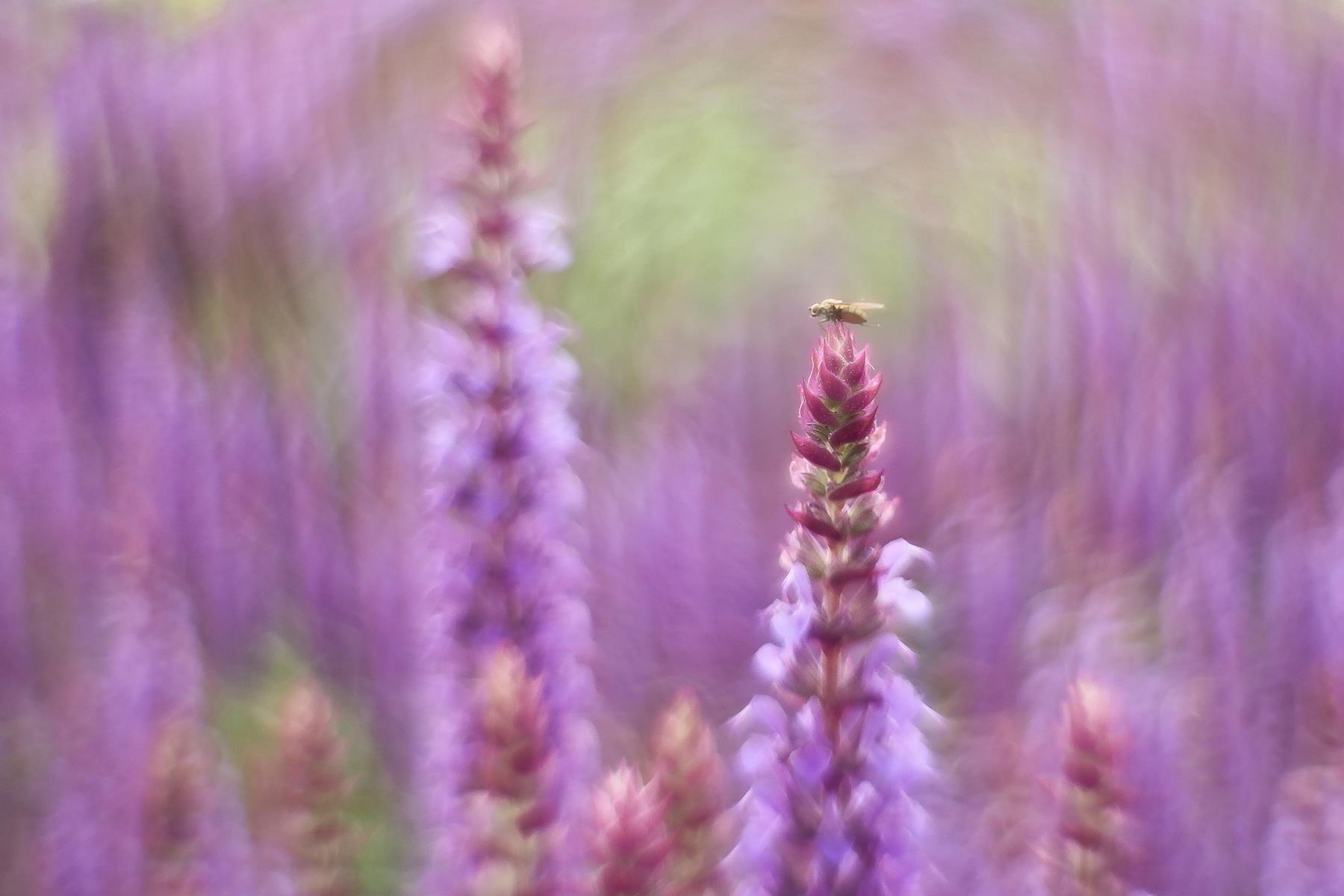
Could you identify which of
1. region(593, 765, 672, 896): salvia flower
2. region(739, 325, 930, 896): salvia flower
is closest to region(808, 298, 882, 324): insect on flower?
region(739, 325, 930, 896): salvia flower

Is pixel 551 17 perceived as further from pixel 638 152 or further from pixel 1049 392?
pixel 1049 392

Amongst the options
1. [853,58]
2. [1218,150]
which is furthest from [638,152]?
[1218,150]

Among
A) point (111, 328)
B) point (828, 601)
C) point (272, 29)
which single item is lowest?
point (828, 601)

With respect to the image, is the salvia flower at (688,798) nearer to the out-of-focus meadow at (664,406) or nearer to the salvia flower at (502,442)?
the out-of-focus meadow at (664,406)

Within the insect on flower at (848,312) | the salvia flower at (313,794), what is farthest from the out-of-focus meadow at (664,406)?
the insect on flower at (848,312)

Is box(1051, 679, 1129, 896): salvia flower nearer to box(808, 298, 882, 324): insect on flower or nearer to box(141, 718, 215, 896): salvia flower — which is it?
box(808, 298, 882, 324): insect on flower
